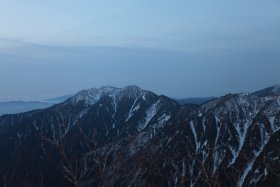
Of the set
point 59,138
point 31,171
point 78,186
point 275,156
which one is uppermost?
point 59,138

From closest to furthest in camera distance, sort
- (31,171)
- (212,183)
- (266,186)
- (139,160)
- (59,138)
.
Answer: (59,138) < (212,183) < (139,160) < (31,171) < (266,186)

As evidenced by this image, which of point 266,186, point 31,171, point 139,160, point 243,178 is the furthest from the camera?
point 243,178

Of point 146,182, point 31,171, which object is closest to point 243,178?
point 146,182

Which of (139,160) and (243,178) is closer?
(139,160)

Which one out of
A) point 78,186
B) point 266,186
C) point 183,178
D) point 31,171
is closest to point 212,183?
point 183,178

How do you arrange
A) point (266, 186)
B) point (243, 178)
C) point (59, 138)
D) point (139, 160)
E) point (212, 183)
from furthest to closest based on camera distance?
point (243, 178) → point (266, 186) → point (139, 160) → point (212, 183) → point (59, 138)

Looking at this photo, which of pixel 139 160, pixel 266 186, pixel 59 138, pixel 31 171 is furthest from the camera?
pixel 266 186

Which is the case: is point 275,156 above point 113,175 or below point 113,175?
below

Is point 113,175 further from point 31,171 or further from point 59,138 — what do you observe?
point 31,171

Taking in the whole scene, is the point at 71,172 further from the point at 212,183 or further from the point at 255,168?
the point at 255,168
